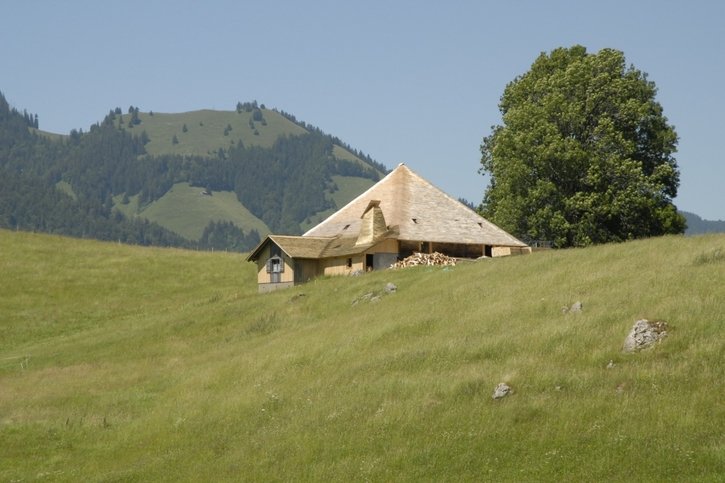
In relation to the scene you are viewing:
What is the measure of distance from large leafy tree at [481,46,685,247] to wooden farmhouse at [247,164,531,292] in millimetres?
3366

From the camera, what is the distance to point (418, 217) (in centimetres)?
6706

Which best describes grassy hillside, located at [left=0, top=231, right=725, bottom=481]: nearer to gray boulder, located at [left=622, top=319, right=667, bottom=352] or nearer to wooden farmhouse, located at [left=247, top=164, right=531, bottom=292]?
gray boulder, located at [left=622, top=319, right=667, bottom=352]

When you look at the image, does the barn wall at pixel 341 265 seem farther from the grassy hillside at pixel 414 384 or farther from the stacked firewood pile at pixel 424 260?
the grassy hillside at pixel 414 384

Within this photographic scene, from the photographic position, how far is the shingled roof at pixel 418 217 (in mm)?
65750

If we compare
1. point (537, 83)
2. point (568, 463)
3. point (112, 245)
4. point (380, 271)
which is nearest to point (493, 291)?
point (380, 271)

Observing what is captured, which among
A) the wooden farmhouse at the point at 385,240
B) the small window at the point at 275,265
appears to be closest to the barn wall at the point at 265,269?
the wooden farmhouse at the point at 385,240

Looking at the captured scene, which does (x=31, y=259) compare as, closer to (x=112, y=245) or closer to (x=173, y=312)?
(x=112, y=245)

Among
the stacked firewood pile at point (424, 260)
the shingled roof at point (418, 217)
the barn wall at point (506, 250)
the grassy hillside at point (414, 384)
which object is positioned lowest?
the grassy hillside at point (414, 384)

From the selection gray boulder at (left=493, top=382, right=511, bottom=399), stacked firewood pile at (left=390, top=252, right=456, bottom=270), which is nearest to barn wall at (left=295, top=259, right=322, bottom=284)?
stacked firewood pile at (left=390, top=252, right=456, bottom=270)

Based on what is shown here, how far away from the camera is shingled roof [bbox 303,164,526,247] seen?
6575cm

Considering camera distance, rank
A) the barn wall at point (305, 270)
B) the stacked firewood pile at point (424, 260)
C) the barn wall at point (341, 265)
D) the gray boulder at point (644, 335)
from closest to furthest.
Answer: the gray boulder at point (644, 335), the stacked firewood pile at point (424, 260), the barn wall at point (341, 265), the barn wall at point (305, 270)

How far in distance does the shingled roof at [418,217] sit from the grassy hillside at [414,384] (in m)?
9.48

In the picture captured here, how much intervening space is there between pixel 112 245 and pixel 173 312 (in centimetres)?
3849

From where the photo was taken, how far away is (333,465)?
2758cm
